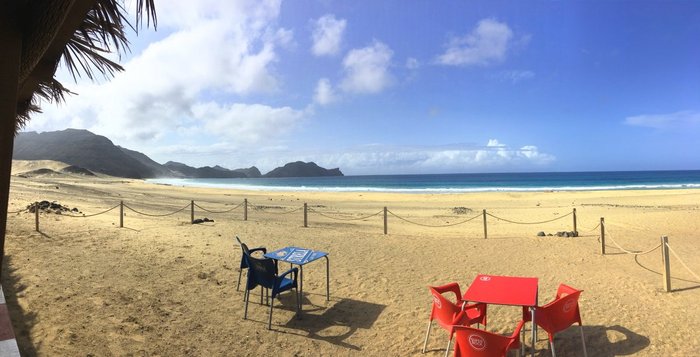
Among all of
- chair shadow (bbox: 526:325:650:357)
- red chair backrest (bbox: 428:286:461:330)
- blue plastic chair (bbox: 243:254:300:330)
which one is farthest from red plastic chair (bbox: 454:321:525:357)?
blue plastic chair (bbox: 243:254:300:330)

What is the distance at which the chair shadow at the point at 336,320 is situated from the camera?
5.05 m

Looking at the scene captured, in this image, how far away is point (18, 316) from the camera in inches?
193

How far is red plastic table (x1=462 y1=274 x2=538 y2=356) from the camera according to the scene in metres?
4.10

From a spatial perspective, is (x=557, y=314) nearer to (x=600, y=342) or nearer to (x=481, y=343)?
(x=600, y=342)

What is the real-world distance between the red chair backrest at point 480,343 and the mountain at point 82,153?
116508 millimetres

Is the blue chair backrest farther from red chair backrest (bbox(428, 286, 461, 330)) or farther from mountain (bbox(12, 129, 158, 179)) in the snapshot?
mountain (bbox(12, 129, 158, 179))

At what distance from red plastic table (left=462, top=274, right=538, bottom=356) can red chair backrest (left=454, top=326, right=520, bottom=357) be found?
0.59 meters

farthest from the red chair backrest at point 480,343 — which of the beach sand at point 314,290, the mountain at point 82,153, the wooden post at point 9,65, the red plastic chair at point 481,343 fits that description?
the mountain at point 82,153

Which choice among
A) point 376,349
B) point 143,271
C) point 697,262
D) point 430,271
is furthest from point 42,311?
point 697,262

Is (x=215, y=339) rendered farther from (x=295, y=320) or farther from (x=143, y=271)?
(x=143, y=271)

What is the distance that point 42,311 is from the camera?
202 inches

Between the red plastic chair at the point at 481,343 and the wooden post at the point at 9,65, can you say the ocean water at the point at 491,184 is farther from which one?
the wooden post at the point at 9,65

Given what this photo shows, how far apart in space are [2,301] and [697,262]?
11427 mm

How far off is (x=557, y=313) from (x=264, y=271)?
11.5ft
